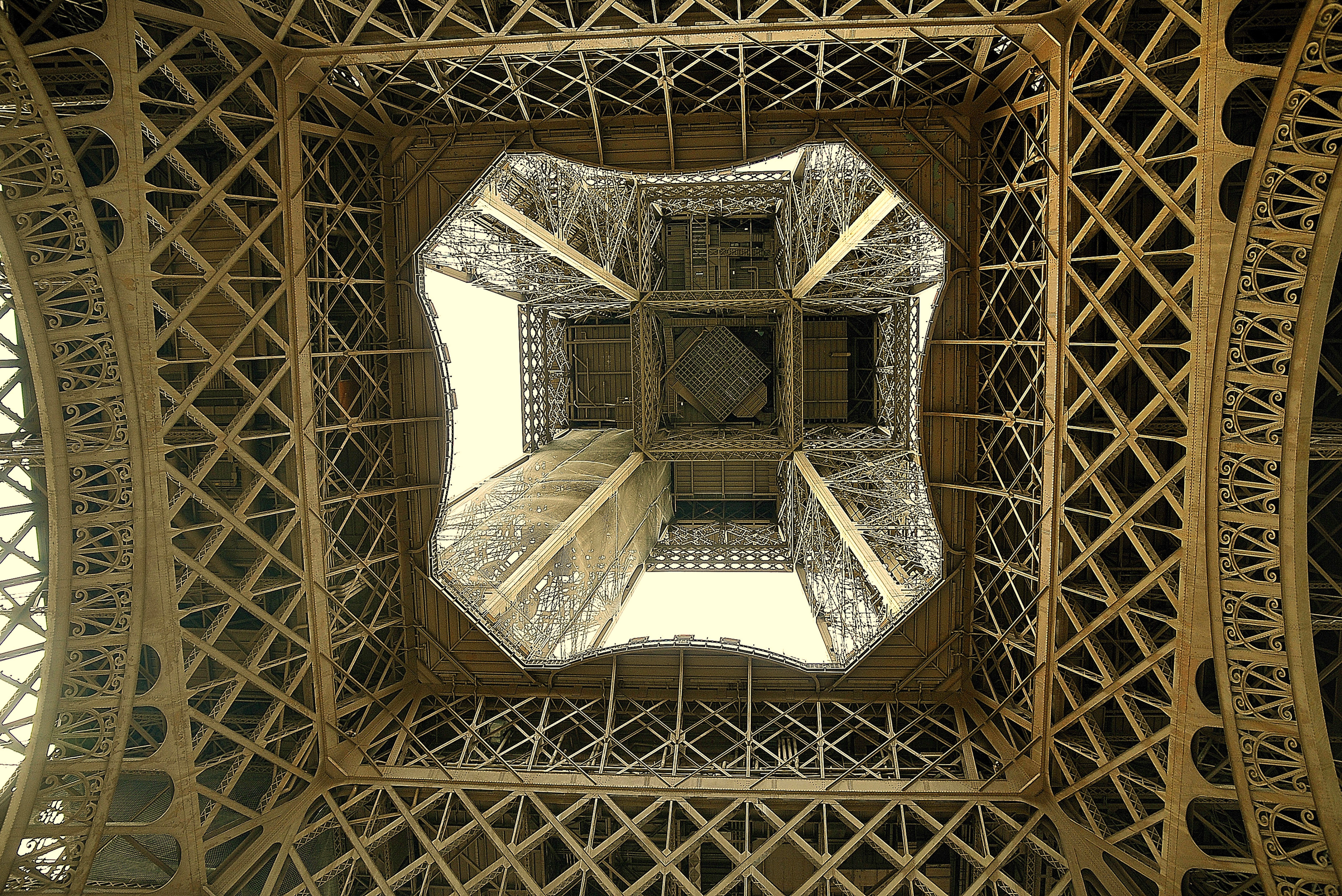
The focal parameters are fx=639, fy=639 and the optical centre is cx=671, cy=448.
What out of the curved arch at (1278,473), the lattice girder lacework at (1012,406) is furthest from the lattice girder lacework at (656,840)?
the curved arch at (1278,473)

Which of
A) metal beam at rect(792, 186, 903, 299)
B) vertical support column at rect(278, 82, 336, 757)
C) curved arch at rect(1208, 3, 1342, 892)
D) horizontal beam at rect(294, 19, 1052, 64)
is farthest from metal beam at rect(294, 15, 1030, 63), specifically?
curved arch at rect(1208, 3, 1342, 892)

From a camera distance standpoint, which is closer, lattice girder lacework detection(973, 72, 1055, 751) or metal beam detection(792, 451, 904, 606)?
lattice girder lacework detection(973, 72, 1055, 751)

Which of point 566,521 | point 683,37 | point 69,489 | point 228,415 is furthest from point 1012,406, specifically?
point 228,415

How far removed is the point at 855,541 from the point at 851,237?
6.86 meters

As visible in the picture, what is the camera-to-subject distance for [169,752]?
10219 mm

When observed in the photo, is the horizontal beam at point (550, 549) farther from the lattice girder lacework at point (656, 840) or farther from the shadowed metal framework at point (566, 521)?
the lattice girder lacework at point (656, 840)

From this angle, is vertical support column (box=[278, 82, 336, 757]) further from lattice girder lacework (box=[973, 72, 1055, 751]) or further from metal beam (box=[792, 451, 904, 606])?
lattice girder lacework (box=[973, 72, 1055, 751])

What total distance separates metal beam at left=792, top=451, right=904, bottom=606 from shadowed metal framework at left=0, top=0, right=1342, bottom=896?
38.5 inches

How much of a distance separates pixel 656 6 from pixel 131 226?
8685 mm

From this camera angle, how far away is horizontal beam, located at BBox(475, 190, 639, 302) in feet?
46.0

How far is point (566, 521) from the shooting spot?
1596 cm

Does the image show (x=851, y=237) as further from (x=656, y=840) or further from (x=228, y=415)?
(x=656, y=840)

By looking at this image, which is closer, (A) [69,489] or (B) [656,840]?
(A) [69,489]

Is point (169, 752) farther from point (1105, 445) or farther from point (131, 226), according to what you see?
point (1105, 445)
